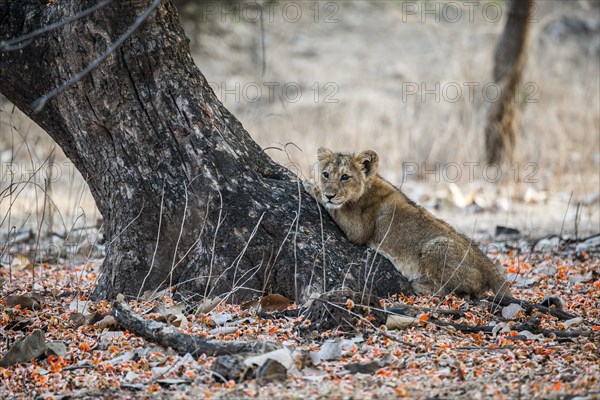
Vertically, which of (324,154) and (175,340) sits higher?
(324,154)

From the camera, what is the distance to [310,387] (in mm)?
3961

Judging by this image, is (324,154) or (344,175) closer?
(344,175)

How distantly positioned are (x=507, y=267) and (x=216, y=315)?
9.96 ft

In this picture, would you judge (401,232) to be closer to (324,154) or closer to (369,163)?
(369,163)

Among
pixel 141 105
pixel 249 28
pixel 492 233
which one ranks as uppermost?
pixel 249 28

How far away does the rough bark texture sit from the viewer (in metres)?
13.4

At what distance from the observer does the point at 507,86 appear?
1357 cm

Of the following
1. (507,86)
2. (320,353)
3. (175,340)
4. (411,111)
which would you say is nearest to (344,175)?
(320,353)

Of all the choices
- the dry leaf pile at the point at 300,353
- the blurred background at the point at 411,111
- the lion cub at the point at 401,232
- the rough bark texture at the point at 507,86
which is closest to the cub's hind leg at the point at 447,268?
the lion cub at the point at 401,232

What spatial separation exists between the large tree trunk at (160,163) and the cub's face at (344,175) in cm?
65

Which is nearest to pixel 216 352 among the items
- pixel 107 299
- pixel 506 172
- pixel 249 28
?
pixel 107 299

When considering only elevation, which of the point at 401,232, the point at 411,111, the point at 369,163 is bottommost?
the point at 401,232

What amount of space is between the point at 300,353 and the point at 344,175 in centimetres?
237

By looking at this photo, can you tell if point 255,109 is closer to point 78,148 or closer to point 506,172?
point 506,172
